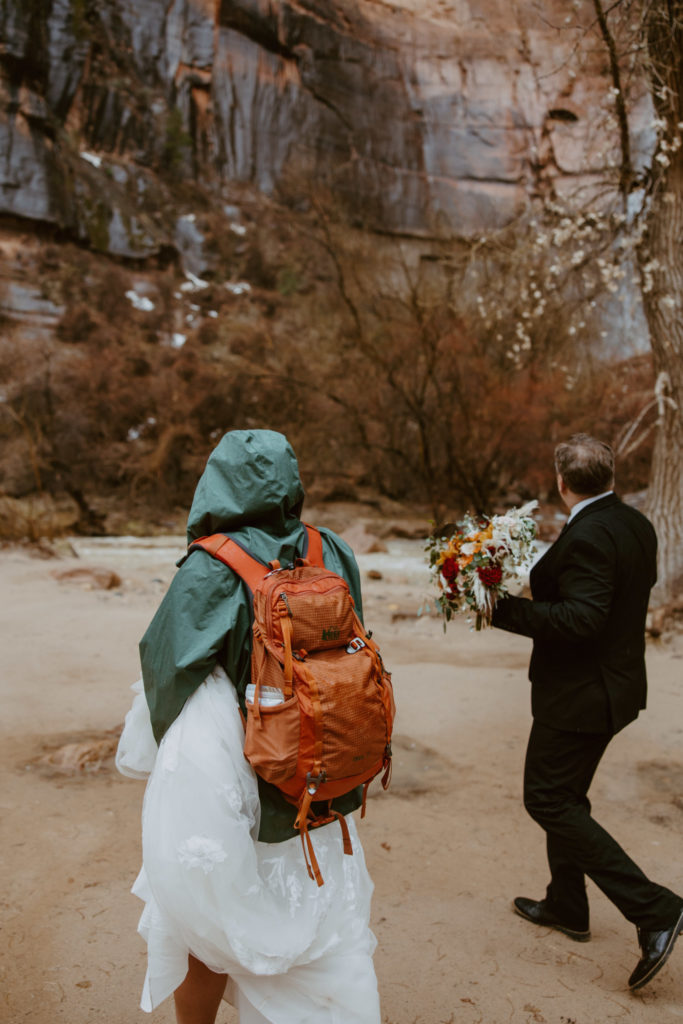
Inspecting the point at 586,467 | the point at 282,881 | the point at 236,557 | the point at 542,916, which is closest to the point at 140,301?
the point at 586,467

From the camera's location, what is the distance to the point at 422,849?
379cm

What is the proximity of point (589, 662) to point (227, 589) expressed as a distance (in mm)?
1428

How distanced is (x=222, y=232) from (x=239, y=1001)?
33234 mm

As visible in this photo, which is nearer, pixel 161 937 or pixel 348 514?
pixel 161 937

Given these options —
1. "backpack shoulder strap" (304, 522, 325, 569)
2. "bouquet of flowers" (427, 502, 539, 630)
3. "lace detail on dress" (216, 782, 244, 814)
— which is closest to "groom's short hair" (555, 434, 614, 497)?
"bouquet of flowers" (427, 502, 539, 630)

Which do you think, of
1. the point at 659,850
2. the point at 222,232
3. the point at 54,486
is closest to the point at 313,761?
the point at 659,850

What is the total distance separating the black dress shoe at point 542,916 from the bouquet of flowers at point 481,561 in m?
1.26

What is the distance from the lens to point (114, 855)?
11.8 feet

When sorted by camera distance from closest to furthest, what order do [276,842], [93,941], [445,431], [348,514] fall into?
[276,842] → [93,941] → [445,431] → [348,514]

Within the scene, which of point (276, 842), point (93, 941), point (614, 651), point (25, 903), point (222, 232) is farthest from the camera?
point (222, 232)

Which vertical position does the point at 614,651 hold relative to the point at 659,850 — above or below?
above

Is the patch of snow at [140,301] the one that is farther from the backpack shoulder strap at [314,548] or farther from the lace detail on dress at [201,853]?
the lace detail on dress at [201,853]

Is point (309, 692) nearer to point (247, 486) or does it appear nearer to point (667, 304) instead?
point (247, 486)

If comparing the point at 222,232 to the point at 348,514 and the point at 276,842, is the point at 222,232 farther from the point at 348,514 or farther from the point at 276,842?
the point at 276,842
